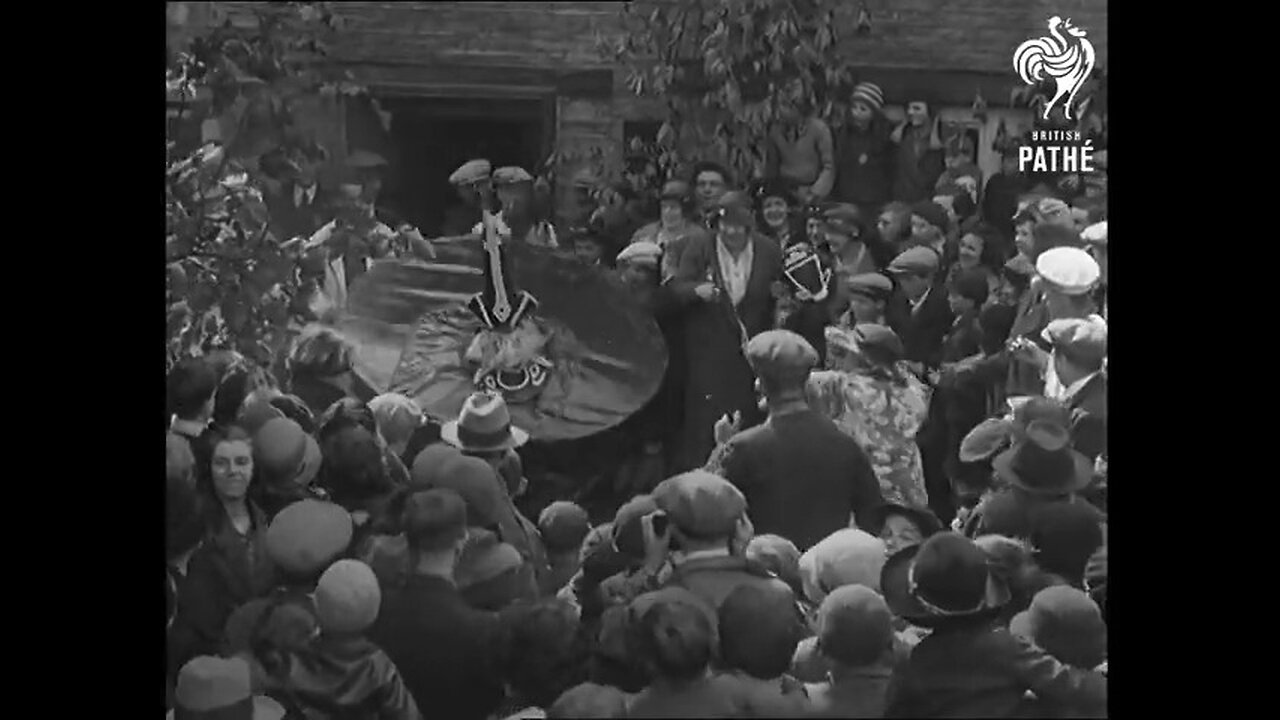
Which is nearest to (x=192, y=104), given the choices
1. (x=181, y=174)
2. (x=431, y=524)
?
(x=181, y=174)

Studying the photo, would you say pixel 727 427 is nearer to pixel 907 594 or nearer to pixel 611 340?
pixel 611 340

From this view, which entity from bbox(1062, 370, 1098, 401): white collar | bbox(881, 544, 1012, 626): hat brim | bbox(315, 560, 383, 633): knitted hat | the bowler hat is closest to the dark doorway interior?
the bowler hat

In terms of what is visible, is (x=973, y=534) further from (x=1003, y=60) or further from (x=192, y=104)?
(x=192, y=104)

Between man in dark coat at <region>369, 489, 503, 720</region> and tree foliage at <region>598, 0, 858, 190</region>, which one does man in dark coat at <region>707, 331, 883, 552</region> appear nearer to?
tree foliage at <region>598, 0, 858, 190</region>

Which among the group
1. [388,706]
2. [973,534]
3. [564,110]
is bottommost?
[388,706]

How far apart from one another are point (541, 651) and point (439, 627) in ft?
0.84

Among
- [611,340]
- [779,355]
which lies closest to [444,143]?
[611,340]

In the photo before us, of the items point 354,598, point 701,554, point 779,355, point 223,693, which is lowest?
point 223,693

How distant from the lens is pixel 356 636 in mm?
4699

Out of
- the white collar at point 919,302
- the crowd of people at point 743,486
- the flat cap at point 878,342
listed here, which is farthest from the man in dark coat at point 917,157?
the flat cap at point 878,342

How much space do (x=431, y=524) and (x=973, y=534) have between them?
1337 mm

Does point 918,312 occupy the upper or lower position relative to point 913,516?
upper

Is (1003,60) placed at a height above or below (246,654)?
above

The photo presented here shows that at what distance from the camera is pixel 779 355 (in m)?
4.70
